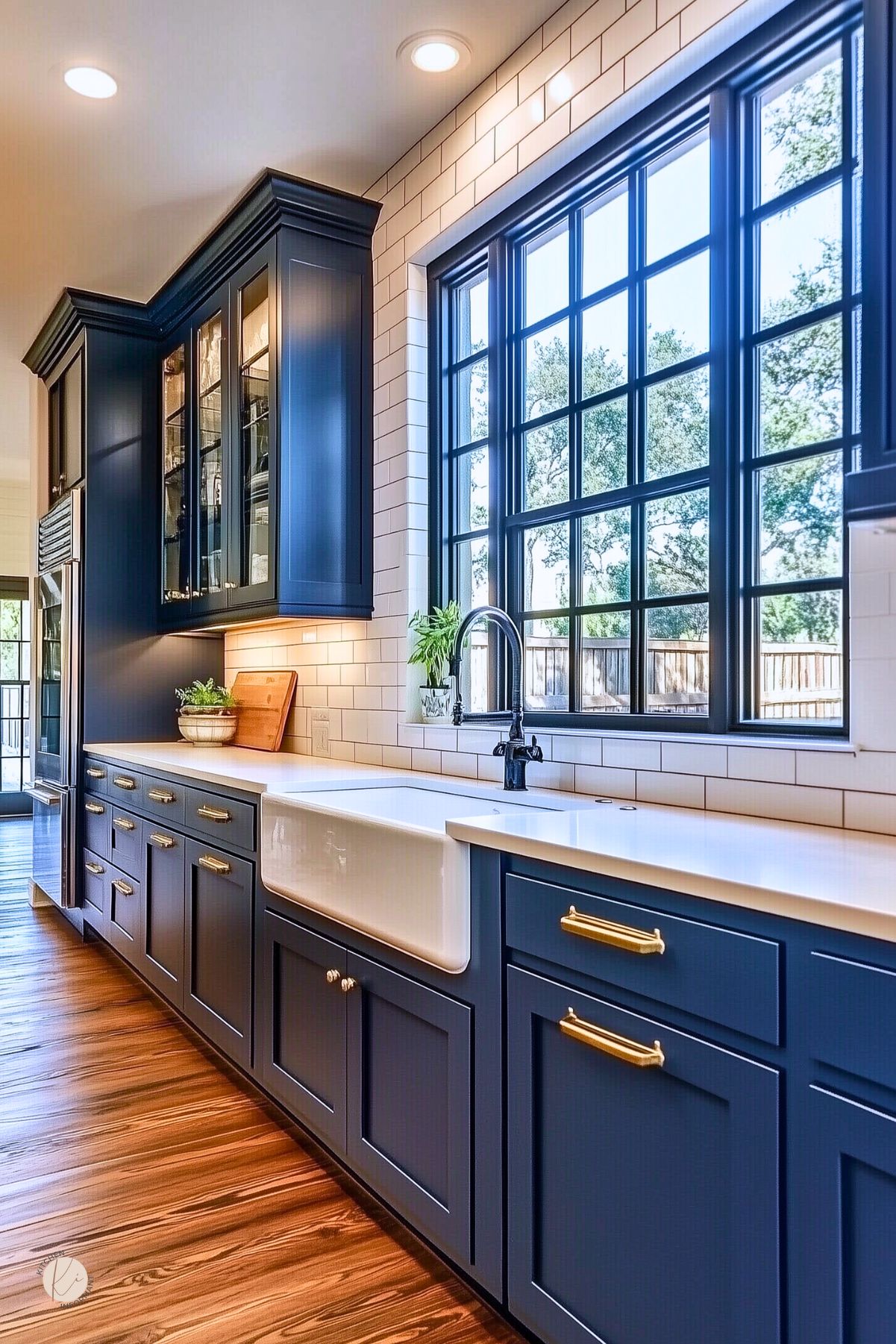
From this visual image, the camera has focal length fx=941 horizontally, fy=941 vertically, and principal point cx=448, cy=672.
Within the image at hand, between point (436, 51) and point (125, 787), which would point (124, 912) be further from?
point (436, 51)

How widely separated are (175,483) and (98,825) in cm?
150

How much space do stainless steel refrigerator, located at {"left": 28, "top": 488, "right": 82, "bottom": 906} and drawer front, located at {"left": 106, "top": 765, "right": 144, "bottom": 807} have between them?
47cm

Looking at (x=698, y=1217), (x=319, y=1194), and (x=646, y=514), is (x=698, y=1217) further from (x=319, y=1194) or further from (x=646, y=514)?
(x=646, y=514)

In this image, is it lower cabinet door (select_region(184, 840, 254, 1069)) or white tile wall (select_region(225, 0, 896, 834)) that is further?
lower cabinet door (select_region(184, 840, 254, 1069))

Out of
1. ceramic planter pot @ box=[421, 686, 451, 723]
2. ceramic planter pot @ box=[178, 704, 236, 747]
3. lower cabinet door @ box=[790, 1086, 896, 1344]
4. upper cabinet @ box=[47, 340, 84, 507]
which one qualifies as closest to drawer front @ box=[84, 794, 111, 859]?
ceramic planter pot @ box=[178, 704, 236, 747]

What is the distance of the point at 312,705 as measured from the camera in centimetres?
363

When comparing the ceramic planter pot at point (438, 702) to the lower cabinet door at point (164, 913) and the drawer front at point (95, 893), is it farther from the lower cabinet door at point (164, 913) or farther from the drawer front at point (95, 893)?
the drawer front at point (95, 893)

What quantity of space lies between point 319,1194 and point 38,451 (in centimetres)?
402

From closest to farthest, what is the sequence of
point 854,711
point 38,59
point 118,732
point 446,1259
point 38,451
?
point 854,711, point 446,1259, point 38,59, point 118,732, point 38,451

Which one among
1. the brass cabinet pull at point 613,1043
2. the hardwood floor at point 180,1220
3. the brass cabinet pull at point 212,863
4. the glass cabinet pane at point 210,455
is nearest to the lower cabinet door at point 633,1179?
the brass cabinet pull at point 613,1043

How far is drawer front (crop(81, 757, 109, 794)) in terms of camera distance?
3.88 meters

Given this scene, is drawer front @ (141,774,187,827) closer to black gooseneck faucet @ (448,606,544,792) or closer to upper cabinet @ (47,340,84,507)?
black gooseneck faucet @ (448,606,544,792)

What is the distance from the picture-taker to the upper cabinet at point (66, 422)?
166 inches

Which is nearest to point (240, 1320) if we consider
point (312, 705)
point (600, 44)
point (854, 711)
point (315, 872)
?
point (315, 872)
